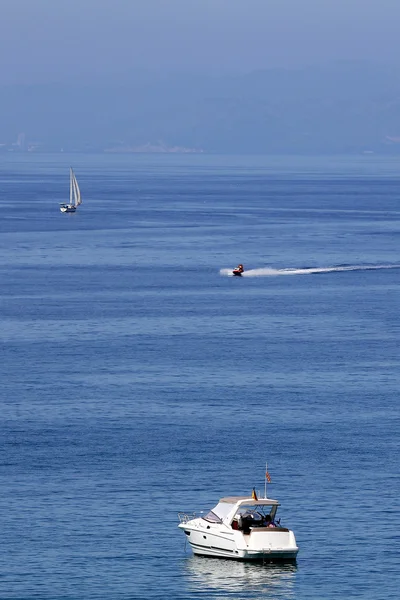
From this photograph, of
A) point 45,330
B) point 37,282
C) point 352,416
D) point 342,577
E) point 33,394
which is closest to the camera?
point 342,577

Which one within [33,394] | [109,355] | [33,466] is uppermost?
[109,355]

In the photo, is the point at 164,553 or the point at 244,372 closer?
the point at 164,553

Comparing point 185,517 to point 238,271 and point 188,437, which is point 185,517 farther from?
point 238,271

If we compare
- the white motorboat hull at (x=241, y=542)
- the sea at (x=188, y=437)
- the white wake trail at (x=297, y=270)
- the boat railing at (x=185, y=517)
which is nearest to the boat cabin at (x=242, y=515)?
the white motorboat hull at (x=241, y=542)

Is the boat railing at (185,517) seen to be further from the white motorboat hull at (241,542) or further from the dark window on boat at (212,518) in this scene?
the white motorboat hull at (241,542)

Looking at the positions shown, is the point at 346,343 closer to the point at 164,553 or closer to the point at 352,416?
the point at 352,416

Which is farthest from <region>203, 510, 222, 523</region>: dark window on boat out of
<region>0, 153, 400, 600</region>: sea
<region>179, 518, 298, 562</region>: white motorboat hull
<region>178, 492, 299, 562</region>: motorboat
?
<region>0, 153, 400, 600</region>: sea

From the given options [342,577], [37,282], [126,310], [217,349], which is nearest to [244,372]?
[217,349]
